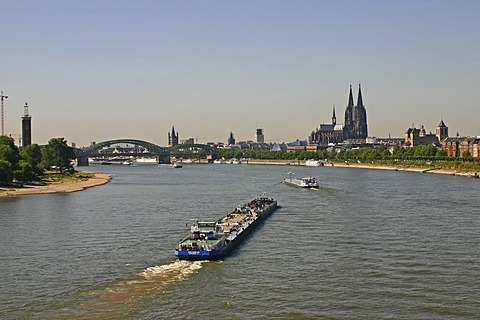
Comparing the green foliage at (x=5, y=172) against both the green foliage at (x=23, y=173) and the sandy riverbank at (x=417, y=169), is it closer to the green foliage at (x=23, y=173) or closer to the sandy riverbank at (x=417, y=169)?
the green foliage at (x=23, y=173)

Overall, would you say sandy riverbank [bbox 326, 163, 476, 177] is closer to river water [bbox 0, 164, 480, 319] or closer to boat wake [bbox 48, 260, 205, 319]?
river water [bbox 0, 164, 480, 319]

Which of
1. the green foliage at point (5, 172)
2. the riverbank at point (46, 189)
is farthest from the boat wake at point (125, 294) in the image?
the green foliage at point (5, 172)

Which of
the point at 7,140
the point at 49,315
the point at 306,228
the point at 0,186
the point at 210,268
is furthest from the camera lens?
the point at 7,140

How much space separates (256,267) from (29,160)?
80.6m

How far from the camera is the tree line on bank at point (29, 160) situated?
86.1m

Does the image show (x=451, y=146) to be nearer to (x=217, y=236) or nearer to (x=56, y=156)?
(x=56, y=156)

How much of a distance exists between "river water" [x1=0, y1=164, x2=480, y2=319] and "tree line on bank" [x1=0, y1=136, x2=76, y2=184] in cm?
2970

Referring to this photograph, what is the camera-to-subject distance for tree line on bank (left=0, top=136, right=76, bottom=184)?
283ft

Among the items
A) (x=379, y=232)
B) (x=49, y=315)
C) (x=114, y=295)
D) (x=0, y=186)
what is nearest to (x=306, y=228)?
(x=379, y=232)

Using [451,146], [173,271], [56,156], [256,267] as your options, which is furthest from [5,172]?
[451,146]

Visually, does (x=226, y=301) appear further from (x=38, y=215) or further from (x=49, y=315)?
(x=38, y=215)

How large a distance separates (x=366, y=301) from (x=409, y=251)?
1062 cm

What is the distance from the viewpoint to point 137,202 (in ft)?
226

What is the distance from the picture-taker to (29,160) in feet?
351
